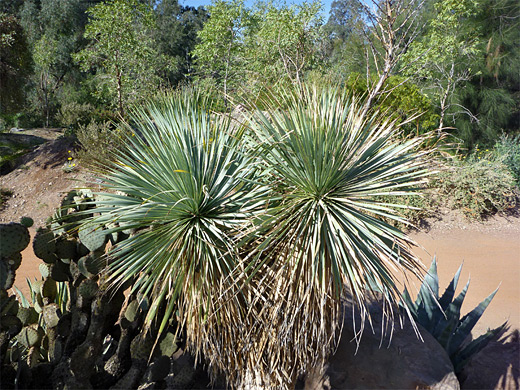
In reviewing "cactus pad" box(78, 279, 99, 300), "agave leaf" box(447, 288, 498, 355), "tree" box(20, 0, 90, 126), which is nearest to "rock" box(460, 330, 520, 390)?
"agave leaf" box(447, 288, 498, 355)

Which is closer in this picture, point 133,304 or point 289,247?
point 289,247

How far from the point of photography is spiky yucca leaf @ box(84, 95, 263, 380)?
263cm

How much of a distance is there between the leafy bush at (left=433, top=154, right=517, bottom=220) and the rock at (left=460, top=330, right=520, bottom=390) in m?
5.08

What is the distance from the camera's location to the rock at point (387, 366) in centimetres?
328

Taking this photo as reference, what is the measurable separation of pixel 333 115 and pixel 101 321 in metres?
2.23

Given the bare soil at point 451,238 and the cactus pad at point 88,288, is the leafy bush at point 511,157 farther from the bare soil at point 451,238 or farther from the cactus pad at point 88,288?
the cactus pad at point 88,288

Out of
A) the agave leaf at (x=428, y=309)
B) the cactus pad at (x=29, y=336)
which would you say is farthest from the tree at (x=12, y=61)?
the agave leaf at (x=428, y=309)

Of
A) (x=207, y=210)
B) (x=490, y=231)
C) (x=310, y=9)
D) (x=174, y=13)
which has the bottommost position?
(x=490, y=231)

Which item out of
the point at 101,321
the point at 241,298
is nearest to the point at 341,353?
the point at 241,298

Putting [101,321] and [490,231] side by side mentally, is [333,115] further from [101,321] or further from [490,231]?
[490,231]

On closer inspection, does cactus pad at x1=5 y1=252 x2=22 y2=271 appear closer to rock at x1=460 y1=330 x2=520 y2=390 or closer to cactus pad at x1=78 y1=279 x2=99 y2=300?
cactus pad at x1=78 y1=279 x2=99 y2=300

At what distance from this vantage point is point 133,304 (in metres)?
3.02

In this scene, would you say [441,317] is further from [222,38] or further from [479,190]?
[222,38]

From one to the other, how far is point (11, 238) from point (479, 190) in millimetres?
9431
